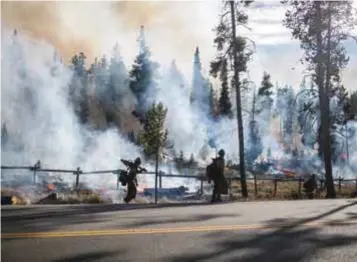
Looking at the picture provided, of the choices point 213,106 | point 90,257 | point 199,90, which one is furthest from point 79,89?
point 90,257

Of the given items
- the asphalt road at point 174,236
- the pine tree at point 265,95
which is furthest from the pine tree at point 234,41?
the pine tree at point 265,95

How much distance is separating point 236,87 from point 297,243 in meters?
21.1

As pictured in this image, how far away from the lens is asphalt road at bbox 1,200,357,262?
23.4 feet

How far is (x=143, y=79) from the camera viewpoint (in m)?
58.1

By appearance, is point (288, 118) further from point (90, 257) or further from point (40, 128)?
point (90, 257)

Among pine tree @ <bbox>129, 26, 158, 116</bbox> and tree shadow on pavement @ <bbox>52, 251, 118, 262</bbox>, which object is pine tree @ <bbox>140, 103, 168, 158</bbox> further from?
tree shadow on pavement @ <bbox>52, 251, 118, 262</bbox>

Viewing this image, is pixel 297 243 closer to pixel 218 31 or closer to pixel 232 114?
pixel 218 31

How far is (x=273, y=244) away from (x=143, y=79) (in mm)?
50697

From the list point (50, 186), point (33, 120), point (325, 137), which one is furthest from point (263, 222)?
point (33, 120)

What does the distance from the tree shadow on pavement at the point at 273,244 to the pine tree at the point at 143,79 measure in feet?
150

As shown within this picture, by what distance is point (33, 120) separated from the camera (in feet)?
123

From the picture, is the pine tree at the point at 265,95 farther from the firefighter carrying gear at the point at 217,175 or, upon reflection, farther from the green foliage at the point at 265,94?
the firefighter carrying gear at the point at 217,175

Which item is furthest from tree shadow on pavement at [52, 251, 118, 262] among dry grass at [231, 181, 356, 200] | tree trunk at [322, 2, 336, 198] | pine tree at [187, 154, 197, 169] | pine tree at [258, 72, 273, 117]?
pine tree at [258, 72, 273, 117]

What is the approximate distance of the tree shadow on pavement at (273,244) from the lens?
7165mm
